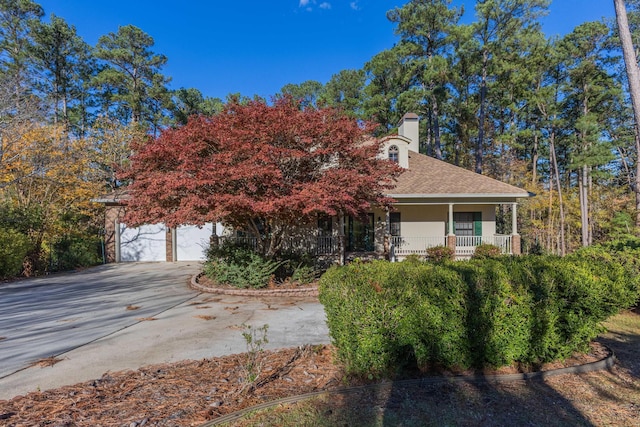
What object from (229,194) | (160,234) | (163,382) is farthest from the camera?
(160,234)

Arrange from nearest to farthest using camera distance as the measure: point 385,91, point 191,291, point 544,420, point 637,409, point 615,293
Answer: point 544,420, point 637,409, point 615,293, point 191,291, point 385,91

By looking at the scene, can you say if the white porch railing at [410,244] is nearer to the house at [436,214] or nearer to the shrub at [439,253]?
the house at [436,214]

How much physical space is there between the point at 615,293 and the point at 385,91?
22407 mm

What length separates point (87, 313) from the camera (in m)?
6.07

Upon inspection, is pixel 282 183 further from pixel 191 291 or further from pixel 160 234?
pixel 160 234

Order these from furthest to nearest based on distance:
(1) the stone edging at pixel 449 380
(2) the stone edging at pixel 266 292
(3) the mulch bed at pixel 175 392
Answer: (2) the stone edging at pixel 266 292 < (1) the stone edging at pixel 449 380 < (3) the mulch bed at pixel 175 392

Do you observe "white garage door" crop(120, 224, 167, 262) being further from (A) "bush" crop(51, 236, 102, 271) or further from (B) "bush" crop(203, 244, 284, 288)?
(B) "bush" crop(203, 244, 284, 288)

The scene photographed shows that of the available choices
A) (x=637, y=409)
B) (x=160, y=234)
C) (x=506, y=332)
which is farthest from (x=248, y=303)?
(x=160, y=234)

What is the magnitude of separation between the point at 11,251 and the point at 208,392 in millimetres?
10676

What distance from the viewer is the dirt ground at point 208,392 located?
2562 mm

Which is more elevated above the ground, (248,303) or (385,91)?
(385,91)

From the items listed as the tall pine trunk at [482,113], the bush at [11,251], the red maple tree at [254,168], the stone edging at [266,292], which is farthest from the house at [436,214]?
the bush at [11,251]

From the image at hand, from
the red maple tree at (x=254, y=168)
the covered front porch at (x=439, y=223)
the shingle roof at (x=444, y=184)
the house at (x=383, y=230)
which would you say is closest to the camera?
the red maple tree at (x=254, y=168)

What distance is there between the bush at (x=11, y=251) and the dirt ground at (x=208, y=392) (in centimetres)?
846
